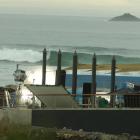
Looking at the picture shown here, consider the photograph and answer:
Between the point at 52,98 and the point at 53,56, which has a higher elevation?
the point at 53,56

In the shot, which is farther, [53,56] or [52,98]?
[53,56]

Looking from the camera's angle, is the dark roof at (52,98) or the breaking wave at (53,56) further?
the breaking wave at (53,56)

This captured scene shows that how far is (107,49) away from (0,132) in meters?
77.6

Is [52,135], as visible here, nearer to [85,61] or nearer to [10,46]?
[85,61]

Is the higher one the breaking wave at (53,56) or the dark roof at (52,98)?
the breaking wave at (53,56)

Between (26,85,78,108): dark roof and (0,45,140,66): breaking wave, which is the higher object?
(0,45,140,66): breaking wave

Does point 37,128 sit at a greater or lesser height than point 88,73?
lesser

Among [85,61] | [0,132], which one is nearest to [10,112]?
[0,132]

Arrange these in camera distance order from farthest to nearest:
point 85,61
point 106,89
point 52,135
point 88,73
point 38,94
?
1. point 85,61
2. point 88,73
3. point 106,89
4. point 38,94
5. point 52,135

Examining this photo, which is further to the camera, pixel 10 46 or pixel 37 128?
pixel 10 46

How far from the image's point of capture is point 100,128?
2650 centimetres

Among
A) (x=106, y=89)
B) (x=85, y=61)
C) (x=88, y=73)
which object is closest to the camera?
(x=106, y=89)

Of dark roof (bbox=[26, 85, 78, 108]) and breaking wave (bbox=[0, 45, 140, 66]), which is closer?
dark roof (bbox=[26, 85, 78, 108])

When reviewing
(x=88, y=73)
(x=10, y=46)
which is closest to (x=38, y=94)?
(x=88, y=73)
